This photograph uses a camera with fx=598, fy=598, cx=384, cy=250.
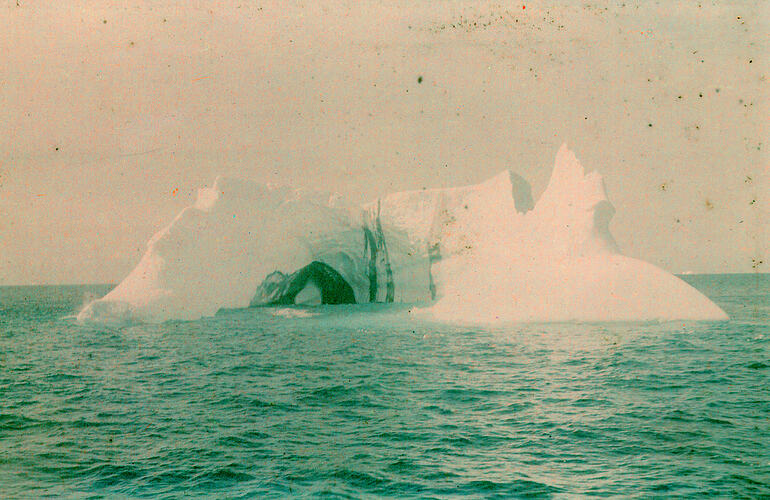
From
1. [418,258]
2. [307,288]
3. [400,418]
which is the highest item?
[418,258]

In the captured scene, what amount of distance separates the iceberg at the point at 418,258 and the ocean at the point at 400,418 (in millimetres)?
3894

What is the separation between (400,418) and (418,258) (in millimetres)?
24874

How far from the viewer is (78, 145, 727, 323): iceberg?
24.7 m

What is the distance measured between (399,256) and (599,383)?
23.1 m

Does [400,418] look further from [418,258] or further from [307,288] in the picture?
[307,288]

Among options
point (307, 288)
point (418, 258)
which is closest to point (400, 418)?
point (418, 258)

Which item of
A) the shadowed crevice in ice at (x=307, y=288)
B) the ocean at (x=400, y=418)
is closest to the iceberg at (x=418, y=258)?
the shadowed crevice in ice at (x=307, y=288)

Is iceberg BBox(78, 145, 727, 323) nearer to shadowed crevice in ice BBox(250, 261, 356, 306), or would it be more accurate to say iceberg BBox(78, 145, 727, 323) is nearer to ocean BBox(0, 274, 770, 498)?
shadowed crevice in ice BBox(250, 261, 356, 306)

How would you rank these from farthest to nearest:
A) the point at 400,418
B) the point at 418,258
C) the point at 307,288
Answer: the point at 307,288 → the point at 418,258 → the point at 400,418

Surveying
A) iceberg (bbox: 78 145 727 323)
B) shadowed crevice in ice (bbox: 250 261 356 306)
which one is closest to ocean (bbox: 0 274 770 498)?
iceberg (bbox: 78 145 727 323)

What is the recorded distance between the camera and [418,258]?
115 ft

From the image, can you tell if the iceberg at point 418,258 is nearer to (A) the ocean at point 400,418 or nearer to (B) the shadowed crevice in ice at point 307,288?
(B) the shadowed crevice in ice at point 307,288

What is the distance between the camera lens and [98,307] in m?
28.1

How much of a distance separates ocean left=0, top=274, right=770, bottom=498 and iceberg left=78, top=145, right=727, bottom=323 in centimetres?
389
